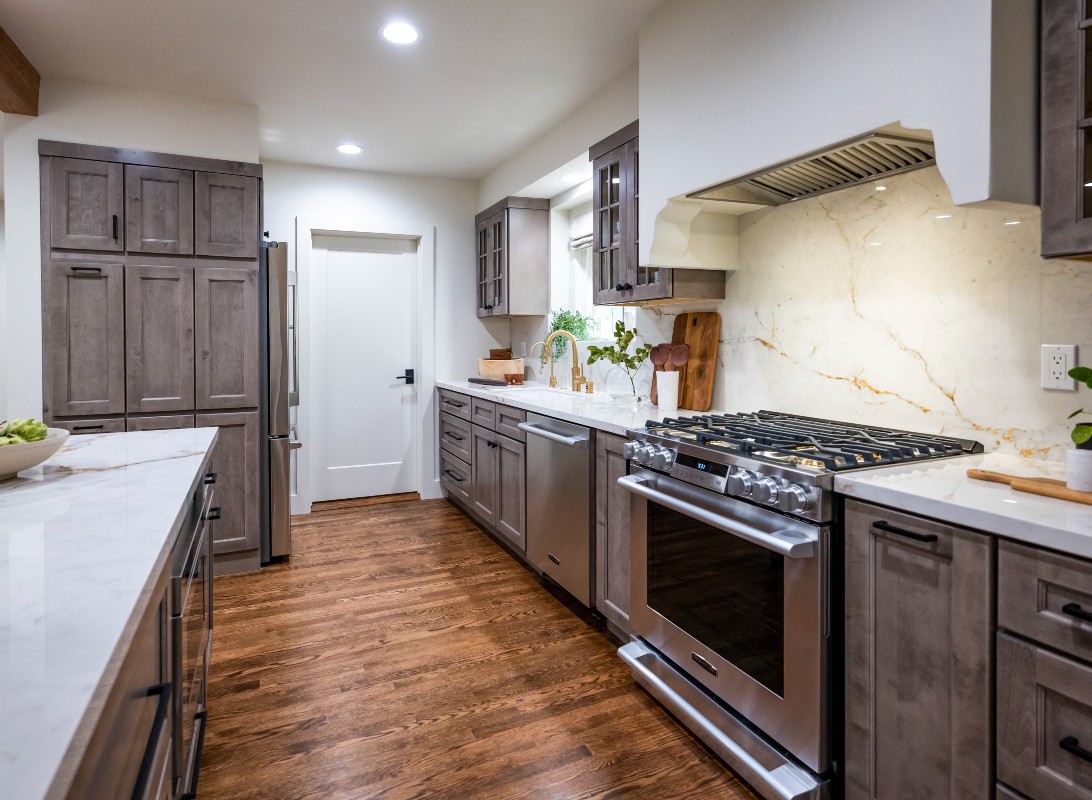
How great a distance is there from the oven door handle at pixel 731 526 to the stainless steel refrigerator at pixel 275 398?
2.23 meters

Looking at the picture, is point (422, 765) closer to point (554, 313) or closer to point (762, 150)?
point (762, 150)

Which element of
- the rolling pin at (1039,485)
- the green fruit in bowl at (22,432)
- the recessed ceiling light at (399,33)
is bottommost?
the rolling pin at (1039,485)

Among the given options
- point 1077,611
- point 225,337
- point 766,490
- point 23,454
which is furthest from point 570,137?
point 1077,611

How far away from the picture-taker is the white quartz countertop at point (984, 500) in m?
1.15

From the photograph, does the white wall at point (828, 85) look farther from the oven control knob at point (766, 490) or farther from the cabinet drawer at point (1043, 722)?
the cabinet drawer at point (1043, 722)

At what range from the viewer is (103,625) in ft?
2.61

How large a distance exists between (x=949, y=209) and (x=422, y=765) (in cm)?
226

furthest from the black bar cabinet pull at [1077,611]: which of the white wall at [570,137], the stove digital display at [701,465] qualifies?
the white wall at [570,137]

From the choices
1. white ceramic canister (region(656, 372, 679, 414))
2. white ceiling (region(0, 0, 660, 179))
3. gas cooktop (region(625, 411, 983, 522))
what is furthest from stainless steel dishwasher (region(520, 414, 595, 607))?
white ceiling (region(0, 0, 660, 179))

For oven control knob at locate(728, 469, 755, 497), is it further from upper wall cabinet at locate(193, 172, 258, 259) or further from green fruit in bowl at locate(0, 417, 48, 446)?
upper wall cabinet at locate(193, 172, 258, 259)

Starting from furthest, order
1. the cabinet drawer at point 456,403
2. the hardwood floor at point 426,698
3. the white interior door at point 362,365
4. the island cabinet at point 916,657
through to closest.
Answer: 1. the white interior door at point 362,365
2. the cabinet drawer at point 456,403
3. the hardwood floor at point 426,698
4. the island cabinet at point 916,657

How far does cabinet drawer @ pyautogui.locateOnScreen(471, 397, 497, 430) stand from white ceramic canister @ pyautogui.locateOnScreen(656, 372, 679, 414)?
A: 47.5 inches

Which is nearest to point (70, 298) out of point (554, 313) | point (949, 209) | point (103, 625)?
point (554, 313)

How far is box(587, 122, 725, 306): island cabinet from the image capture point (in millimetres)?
2807
